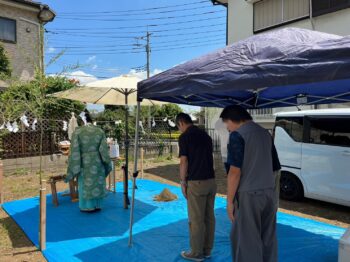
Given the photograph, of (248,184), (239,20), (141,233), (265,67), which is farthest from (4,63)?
(248,184)

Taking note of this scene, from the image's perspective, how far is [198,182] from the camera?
347cm

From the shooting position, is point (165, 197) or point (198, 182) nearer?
point (198, 182)

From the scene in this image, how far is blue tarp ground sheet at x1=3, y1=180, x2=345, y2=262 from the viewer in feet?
12.4

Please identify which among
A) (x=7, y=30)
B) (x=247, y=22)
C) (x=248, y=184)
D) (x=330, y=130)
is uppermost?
(x=7, y=30)

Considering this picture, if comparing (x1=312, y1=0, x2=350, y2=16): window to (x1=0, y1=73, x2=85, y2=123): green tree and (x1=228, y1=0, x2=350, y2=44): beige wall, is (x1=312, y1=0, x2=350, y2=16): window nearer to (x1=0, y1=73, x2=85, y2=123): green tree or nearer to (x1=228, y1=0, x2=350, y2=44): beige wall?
(x1=228, y1=0, x2=350, y2=44): beige wall

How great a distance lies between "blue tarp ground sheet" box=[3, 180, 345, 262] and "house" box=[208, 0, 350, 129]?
6.10 meters

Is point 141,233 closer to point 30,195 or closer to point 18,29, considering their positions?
point 30,195

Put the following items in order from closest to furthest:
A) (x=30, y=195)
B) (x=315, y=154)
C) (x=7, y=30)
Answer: (x=315, y=154) < (x=30, y=195) < (x=7, y=30)

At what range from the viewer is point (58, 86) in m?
10.9

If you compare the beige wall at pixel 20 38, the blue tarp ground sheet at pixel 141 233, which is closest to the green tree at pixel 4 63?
the beige wall at pixel 20 38

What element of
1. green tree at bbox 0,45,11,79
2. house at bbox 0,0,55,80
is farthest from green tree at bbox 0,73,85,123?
house at bbox 0,0,55,80

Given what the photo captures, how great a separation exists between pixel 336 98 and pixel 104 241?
147 inches

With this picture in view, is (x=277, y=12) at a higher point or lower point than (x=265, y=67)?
higher

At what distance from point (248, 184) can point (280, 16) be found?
9.14 meters
